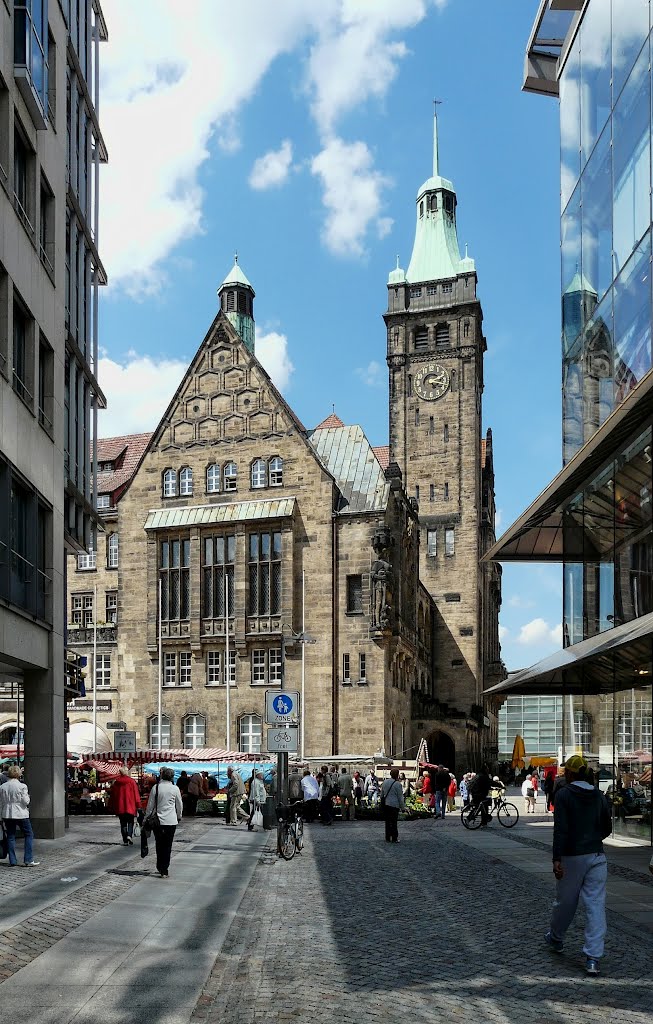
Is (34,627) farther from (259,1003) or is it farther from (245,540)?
(245,540)

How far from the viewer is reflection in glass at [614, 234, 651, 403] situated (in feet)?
68.5

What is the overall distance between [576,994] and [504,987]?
0.56 meters

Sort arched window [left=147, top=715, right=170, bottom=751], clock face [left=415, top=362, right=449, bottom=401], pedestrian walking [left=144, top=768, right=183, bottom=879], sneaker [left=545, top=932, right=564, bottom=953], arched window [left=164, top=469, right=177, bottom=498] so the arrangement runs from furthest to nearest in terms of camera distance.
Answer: clock face [left=415, top=362, right=449, bottom=401] < arched window [left=164, top=469, right=177, bottom=498] < arched window [left=147, top=715, right=170, bottom=751] < pedestrian walking [left=144, top=768, right=183, bottom=879] < sneaker [left=545, top=932, right=564, bottom=953]

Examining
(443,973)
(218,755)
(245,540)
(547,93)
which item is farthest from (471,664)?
(443,973)

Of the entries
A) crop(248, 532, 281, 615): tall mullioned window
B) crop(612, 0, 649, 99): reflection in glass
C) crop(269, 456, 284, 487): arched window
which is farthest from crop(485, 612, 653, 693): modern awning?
crop(269, 456, 284, 487): arched window

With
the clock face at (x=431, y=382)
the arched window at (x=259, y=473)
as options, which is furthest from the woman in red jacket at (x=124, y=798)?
the clock face at (x=431, y=382)

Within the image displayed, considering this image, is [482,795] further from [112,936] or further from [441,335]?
[441,335]

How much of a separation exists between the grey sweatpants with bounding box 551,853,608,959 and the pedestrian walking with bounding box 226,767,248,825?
77.7 ft

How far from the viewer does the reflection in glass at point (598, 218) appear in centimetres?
2403

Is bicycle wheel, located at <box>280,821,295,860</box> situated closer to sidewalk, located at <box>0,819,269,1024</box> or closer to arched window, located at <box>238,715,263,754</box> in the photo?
sidewalk, located at <box>0,819,269,1024</box>

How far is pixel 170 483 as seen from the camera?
59.3 meters

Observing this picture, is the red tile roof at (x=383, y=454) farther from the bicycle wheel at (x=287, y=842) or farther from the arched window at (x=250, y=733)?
the bicycle wheel at (x=287, y=842)

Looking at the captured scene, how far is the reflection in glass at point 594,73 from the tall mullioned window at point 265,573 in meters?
32.2

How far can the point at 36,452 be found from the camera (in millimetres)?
22922
